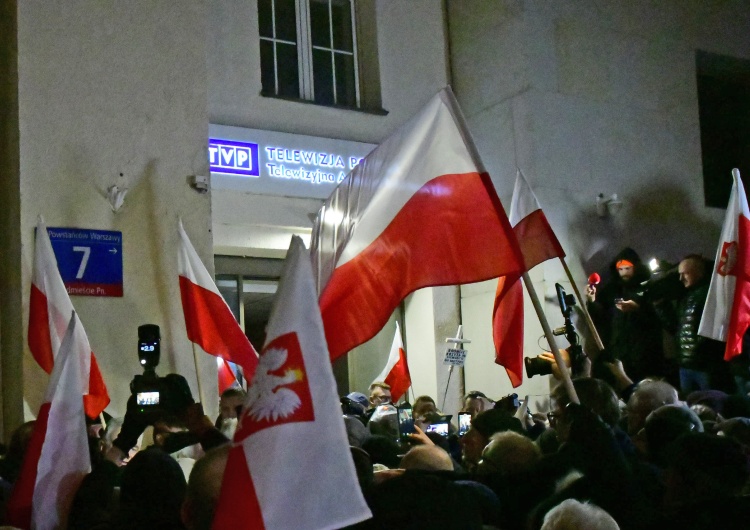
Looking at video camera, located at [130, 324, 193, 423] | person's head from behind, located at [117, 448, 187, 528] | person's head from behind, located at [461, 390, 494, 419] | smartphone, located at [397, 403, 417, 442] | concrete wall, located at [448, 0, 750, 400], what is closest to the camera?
person's head from behind, located at [117, 448, 187, 528]

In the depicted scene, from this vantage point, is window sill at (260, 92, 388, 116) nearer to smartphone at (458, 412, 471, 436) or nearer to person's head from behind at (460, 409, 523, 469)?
smartphone at (458, 412, 471, 436)

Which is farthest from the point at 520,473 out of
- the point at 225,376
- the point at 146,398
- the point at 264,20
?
the point at 264,20

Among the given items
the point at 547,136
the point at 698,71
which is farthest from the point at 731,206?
the point at 698,71

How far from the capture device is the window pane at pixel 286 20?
12.5m

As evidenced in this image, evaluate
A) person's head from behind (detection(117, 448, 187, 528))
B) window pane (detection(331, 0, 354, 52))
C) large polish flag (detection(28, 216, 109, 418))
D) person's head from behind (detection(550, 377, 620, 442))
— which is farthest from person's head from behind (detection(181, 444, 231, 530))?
window pane (detection(331, 0, 354, 52))

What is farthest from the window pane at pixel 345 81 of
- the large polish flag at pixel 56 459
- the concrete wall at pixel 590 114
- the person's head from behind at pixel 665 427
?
the large polish flag at pixel 56 459

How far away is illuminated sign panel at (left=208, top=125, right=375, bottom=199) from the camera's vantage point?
450 inches

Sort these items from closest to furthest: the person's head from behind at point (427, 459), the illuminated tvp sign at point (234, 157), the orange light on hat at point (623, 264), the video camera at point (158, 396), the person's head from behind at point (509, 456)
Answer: the person's head from behind at point (427, 459) < the person's head from behind at point (509, 456) < the video camera at point (158, 396) < the illuminated tvp sign at point (234, 157) < the orange light on hat at point (623, 264)

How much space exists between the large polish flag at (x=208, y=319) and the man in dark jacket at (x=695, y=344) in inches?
163

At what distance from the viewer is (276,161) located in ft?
38.4

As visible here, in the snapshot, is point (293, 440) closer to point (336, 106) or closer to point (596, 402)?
point (596, 402)

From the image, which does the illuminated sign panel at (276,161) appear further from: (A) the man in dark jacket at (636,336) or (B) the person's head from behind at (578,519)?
(B) the person's head from behind at (578,519)

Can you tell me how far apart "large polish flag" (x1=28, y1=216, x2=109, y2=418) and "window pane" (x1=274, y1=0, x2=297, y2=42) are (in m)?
4.53

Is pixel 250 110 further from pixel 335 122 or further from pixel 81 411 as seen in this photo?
pixel 81 411
